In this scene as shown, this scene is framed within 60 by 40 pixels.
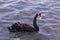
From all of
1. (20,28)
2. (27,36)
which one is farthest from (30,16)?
(27,36)

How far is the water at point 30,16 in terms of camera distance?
10.1 meters

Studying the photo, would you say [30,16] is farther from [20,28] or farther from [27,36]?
[27,36]

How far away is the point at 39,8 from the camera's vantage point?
12906mm

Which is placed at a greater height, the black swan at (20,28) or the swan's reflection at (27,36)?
the black swan at (20,28)

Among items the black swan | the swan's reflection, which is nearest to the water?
the swan's reflection

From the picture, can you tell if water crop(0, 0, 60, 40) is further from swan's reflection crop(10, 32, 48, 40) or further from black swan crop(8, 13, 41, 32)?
black swan crop(8, 13, 41, 32)

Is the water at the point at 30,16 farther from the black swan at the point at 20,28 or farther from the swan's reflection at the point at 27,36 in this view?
the black swan at the point at 20,28

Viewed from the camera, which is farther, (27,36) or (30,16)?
(30,16)

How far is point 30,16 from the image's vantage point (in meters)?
11.9

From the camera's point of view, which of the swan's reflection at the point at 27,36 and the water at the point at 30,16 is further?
the water at the point at 30,16

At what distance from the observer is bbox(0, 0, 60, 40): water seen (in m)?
10.1

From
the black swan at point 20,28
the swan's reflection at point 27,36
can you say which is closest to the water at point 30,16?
the swan's reflection at point 27,36

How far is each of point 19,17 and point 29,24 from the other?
1087 mm

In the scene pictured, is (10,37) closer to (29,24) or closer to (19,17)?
(29,24)
